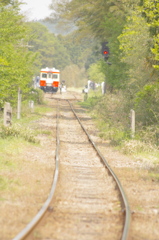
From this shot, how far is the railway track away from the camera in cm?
678

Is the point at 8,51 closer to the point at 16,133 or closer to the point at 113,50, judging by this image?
the point at 16,133

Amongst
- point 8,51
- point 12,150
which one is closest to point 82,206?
point 12,150

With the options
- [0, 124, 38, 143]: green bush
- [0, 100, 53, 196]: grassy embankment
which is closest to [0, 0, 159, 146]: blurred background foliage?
[0, 124, 38, 143]: green bush

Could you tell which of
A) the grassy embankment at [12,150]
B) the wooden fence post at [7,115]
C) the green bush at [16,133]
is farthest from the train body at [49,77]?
the green bush at [16,133]

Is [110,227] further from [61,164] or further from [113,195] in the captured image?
[61,164]

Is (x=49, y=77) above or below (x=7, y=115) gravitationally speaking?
above

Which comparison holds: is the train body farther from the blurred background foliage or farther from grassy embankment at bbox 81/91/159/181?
grassy embankment at bbox 81/91/159/181

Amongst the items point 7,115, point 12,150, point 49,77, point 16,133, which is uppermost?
point 49,77

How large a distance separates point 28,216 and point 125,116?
54.7 feet

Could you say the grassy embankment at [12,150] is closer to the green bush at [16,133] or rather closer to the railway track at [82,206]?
the green bush at [16,133]

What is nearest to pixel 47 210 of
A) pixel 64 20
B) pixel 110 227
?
pixel 110 227

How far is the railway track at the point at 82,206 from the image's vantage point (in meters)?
6.78

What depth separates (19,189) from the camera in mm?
9789

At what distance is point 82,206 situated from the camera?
8.62 m
